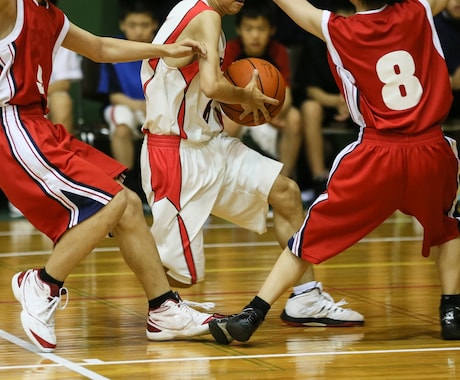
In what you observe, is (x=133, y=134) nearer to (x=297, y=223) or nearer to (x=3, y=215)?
(x=3, y=215)

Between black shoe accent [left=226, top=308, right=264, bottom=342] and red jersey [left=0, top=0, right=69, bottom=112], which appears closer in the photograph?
red jersey [left=0, top=0, right=69, bottom=112]

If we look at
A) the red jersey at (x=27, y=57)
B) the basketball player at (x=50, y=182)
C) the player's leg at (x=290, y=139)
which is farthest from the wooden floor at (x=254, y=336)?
the player's leg at (x=290, y=139)

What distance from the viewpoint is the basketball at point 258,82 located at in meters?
5.49

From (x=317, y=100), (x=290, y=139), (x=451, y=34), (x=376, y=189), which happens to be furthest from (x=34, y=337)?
(x=451, y=34)

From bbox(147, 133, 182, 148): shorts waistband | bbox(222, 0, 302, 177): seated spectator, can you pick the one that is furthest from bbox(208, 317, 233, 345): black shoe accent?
bbox(222, 0, 302, 177): seated spectator

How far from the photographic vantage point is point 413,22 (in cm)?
492

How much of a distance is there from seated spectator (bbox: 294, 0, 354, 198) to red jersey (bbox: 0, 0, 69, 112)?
4.82m

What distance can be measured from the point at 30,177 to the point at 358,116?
4.65ft

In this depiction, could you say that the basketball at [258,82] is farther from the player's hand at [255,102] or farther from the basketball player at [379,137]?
the basketball player at [379,137]

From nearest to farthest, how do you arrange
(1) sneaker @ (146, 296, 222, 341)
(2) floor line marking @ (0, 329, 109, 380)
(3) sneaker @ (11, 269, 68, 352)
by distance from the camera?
(2) floor line marking @ (0, 329, 109, 380) < (3) sneaker @ (11, 269, 68, 352) < (1) sneaker @ (146, 296, 222, 341)

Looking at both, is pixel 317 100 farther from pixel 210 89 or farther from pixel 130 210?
pixel 130 210

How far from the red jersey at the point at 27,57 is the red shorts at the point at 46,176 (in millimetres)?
72

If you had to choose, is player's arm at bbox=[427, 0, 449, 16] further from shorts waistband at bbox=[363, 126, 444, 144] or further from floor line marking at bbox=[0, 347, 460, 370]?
floor line marking at bbox=[0, 347, 460, 370]

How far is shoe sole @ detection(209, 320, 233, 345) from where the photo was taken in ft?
16.5
